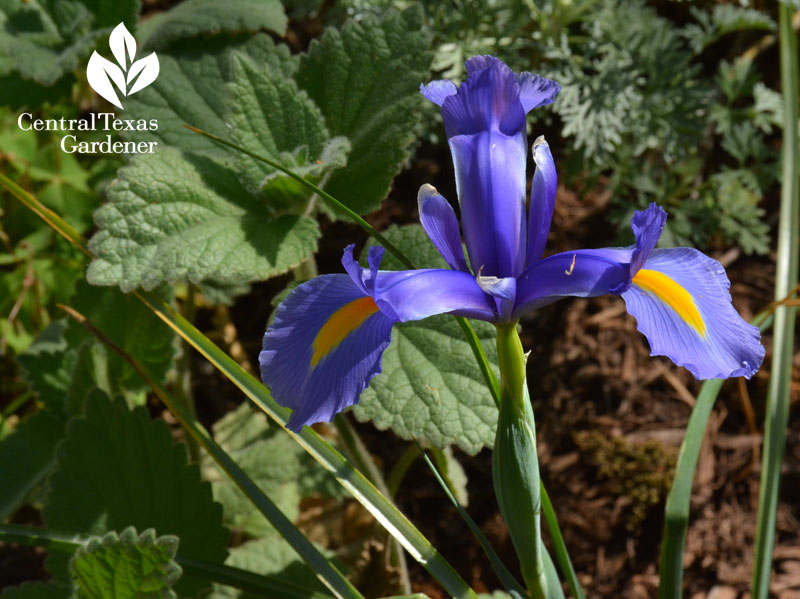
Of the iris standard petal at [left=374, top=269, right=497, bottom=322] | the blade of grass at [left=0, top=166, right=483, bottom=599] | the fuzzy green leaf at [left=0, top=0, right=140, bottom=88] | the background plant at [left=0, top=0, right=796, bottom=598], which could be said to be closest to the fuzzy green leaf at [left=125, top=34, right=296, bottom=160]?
the background plant at [left=0, top=0, right=796, bottom=598]

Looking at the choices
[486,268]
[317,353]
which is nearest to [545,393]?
[486,268]

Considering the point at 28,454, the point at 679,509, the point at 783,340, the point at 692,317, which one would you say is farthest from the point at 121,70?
the point at 783,340

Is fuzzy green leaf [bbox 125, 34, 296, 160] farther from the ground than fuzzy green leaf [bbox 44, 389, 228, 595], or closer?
Answer: farther from the ground

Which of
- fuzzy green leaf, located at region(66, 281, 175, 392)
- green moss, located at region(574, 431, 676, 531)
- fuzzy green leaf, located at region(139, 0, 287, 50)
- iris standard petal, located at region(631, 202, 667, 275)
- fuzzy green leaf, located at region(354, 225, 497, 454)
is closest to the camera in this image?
iris standard petal, located at region(631, 202, 667, 275)

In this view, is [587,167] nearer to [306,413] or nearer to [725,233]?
[725,233]

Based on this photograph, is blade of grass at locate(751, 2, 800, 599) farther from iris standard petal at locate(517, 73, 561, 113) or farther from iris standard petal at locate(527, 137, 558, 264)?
iris standard petal at locate(517, 73, 561, 113)

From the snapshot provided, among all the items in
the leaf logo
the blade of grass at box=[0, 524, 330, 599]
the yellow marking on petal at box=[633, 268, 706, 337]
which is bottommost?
the blade of grass at box=[0, 524, 330, 599]
